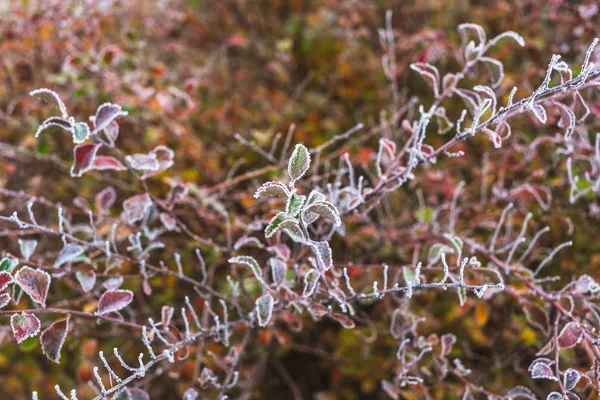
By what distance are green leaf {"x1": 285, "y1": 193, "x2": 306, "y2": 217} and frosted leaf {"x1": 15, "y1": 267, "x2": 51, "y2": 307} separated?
0.46 m

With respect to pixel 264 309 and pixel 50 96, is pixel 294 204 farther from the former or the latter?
pixel 50 96

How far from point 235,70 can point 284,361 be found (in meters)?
1.29

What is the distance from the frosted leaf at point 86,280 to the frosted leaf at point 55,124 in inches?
11.7

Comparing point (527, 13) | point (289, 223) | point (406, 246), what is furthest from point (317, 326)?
point (527, 13)

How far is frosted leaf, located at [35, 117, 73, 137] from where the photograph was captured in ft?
3.16

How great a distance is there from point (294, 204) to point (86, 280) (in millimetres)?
537

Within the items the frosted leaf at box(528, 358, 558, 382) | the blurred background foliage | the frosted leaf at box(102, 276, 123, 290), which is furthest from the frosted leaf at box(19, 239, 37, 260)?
the frosted leaf at box(528, 358, 558, 382)

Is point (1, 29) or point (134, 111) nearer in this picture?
point (134, 111)

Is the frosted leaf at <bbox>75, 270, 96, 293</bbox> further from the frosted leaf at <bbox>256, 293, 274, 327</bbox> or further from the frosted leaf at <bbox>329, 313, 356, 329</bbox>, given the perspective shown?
the frosted leaf at <bbox>329, 313, 356, 329</bbox>

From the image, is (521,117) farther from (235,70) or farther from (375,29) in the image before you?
(235,70)

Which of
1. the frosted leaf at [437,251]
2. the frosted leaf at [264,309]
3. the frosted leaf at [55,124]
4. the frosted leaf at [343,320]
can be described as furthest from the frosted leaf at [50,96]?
the frosted leaf at [437,251]

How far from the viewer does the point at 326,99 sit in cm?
222

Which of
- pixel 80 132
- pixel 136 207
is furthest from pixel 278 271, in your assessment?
pixel 80 132

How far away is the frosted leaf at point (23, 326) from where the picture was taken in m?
0.90
